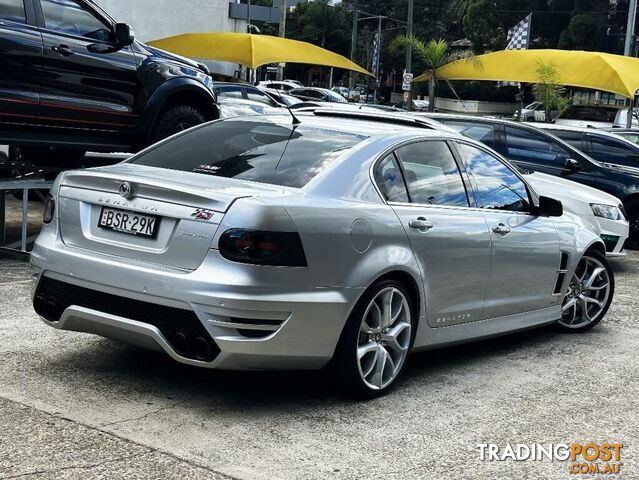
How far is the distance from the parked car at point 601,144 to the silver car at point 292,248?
6980 mm

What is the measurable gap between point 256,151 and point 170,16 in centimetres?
2364

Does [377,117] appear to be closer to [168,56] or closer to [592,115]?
[168,56]

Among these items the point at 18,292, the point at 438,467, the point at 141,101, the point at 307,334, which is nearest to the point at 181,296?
the point at 307,334

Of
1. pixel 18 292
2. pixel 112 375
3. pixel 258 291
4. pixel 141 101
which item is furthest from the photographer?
pixel 141 101

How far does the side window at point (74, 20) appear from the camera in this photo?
861cm

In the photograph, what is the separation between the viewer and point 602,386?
5.83 m

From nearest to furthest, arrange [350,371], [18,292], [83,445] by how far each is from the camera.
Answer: [83,445] < [350,371] < [18,292]

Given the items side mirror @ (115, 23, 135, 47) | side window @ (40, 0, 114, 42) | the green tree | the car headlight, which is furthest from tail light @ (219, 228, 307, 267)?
the green tree

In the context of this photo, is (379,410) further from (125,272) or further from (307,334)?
(125,272)

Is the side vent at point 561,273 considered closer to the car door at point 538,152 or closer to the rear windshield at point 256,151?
the rear windshield at point 256,151

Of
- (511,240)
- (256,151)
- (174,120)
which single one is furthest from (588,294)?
(174,120)

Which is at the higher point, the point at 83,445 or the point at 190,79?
the point at 190,79

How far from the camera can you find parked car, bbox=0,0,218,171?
8.30 m

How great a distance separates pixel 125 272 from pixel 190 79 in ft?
17.7
